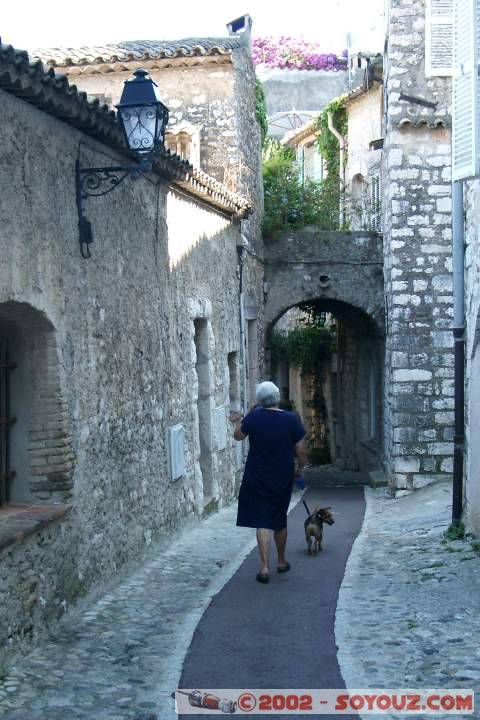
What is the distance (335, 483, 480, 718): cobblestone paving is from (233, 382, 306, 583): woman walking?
0.74m

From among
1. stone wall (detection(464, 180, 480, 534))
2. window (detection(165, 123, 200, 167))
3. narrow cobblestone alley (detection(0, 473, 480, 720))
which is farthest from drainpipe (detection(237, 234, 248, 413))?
narrow cobblestone alley (detection(0, 473, 480, 720))

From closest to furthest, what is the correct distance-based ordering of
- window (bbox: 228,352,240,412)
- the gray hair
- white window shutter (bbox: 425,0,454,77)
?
1. the gray hair
2. white window shutter (bbox: 425,0,454,77)
3. window (bbox: 228,352,240,412)

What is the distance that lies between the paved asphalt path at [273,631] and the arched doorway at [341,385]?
30.9ft

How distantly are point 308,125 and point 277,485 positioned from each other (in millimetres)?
17359

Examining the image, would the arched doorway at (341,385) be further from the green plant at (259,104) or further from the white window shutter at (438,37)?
the white window shutter at (438,37)

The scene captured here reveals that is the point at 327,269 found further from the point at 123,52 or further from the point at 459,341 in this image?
the point at 459,341

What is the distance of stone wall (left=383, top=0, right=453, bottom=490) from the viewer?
13867 millimetres

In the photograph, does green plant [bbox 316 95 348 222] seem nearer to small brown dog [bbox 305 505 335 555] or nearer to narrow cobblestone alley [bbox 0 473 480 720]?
small brown dog [bbox 305 505 335 555]

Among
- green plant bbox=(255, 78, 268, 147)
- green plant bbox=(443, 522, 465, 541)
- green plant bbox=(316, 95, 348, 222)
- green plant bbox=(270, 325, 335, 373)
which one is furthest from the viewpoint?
green plant bbox=(270, 325, 335, 373)

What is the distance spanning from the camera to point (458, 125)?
313 inches

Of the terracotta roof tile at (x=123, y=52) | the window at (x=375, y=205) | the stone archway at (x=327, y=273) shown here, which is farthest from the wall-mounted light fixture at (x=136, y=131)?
the window at (x=375, y=205)

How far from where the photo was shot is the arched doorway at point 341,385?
1850 centimetres

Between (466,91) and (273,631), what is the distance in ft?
14.8

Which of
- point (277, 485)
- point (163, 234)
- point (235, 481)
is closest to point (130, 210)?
point (163, 234)
